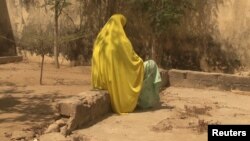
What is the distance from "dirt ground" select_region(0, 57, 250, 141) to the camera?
5883 millimetres

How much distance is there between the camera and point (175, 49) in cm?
1123

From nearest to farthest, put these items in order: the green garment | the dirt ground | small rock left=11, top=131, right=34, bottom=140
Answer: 1. small rock left=11, top=131, right=34, bottom=140
2. the dirt ground
3. the green garment

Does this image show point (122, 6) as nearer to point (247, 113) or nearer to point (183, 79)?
point (183, 79)

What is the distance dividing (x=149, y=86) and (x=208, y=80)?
8.16ft

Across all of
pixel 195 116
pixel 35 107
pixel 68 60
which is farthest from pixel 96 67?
pixel 68 60

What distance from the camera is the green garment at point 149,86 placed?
7208 mm

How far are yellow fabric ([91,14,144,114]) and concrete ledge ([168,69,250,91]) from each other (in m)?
2.70

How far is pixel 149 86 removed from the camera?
725 cm

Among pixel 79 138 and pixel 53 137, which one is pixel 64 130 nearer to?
pixel 79 138

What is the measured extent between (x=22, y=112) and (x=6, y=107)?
0.42 meters

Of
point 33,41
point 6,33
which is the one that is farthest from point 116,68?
point 6,33

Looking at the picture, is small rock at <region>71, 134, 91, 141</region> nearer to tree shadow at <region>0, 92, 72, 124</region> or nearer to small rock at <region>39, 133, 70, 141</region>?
small rock at <region>39, 133, 70, 141</region>

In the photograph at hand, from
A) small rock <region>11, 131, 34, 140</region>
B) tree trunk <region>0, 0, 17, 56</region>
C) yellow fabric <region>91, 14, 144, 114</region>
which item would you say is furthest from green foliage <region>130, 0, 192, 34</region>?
small rock <region>11, 131, 34, 140</region>

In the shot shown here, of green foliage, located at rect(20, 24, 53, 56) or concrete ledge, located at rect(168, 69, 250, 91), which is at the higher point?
green foliage, located at rect(20, 24, 53, 56)
